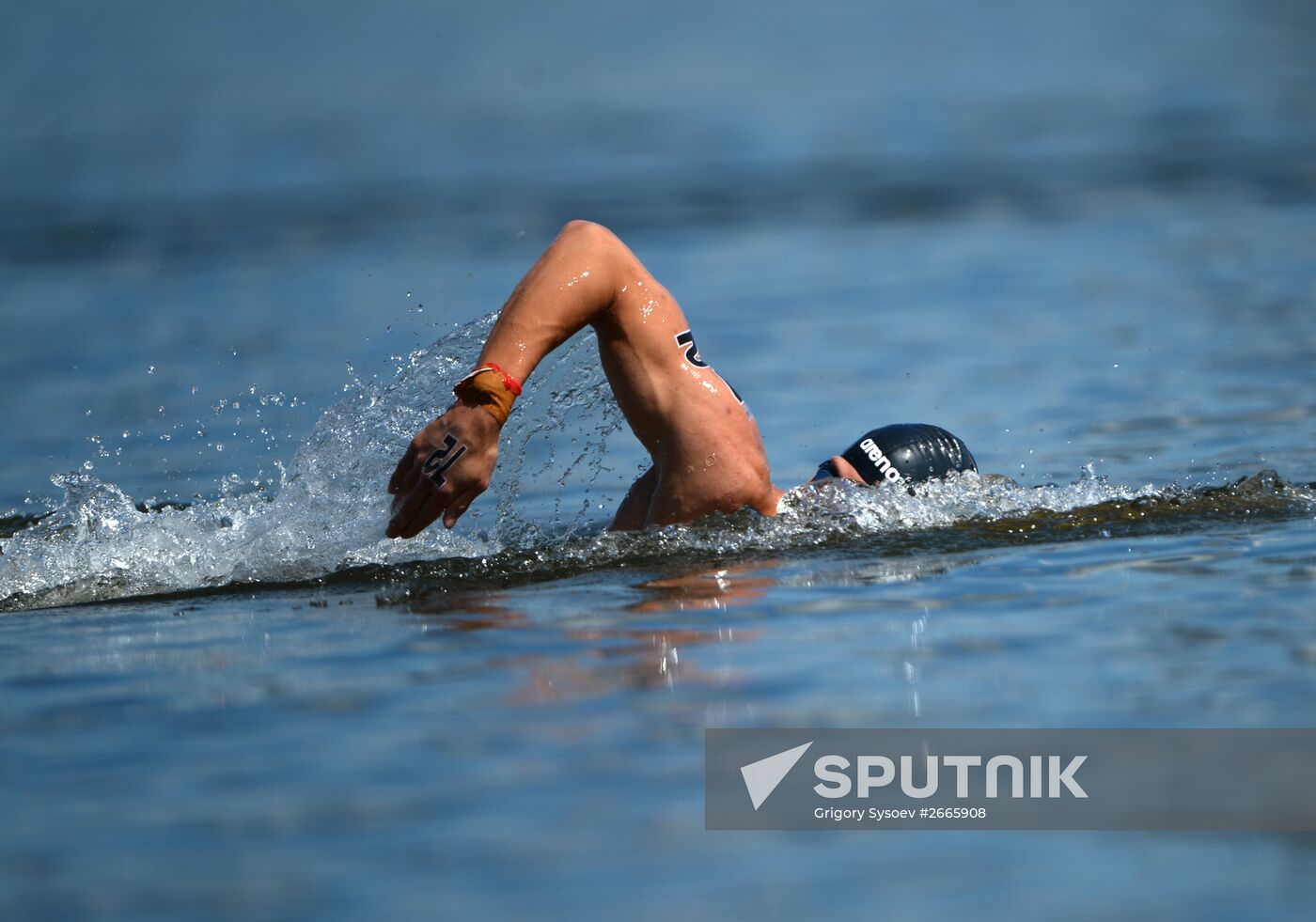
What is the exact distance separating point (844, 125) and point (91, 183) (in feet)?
41.5

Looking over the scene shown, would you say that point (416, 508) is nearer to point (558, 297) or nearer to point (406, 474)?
point (406, 474)

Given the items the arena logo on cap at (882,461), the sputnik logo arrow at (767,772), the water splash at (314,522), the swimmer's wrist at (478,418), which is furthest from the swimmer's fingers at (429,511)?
the arena logo on cap at (882,461)

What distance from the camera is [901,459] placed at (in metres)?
7.49

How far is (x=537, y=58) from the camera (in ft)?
166

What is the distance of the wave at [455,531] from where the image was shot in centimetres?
677

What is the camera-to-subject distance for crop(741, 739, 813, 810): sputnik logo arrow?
432 cm

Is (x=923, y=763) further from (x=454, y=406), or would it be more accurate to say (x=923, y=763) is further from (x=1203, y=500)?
(x=1203, y=500)

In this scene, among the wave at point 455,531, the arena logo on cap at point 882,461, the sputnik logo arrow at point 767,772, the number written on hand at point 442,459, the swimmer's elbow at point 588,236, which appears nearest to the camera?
the sputnik logo arrow at point 767,772

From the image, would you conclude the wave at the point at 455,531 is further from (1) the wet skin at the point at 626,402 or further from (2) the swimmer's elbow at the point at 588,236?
(2) the swimmer's elbow at the point at 588,236

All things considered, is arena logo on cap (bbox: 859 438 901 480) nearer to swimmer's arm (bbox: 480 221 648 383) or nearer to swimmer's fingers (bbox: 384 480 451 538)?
swimmer's arm (bbox: 480 221 648 383)

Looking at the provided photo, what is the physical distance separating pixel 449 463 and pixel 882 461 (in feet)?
7.52

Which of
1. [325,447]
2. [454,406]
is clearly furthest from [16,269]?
[454,406]

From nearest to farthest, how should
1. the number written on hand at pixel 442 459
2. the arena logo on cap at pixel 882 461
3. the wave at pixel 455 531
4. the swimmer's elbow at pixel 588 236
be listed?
the number written on hand at pixel 442 459 → the swimmer's elbow at pixel 588 236 → the wave at pixel 455 531 → the arena logo on cap at pixel 882 461

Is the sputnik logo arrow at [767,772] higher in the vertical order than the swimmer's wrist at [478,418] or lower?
lower
